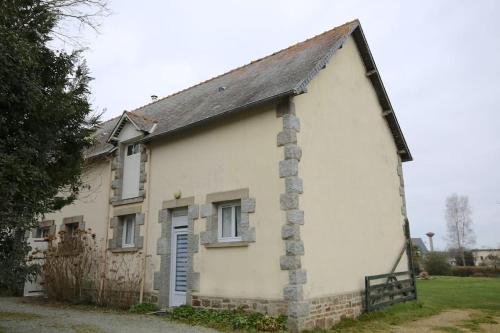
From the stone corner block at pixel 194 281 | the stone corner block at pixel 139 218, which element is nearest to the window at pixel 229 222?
the stone corner block at pixel 194 281

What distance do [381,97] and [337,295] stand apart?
6257mm

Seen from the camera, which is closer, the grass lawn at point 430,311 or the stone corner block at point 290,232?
the stone corner block at point 290,232

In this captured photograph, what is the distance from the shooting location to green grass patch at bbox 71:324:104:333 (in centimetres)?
792

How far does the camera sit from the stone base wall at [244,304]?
8.46m

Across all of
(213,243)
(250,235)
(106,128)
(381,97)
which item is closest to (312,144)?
(250,235)

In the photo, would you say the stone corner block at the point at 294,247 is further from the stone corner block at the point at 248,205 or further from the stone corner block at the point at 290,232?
the stone corner block at the point at 248,205

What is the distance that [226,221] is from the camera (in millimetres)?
10062

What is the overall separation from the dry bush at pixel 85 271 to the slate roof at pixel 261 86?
3.03 m

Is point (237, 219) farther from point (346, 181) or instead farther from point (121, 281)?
point (121, 281)

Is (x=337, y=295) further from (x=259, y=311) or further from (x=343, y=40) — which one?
(x=343, y=40)

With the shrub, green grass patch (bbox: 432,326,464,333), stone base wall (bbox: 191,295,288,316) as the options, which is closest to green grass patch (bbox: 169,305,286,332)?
stone base wall (bbox: 191,295,288,316)

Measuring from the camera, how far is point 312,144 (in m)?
9.70

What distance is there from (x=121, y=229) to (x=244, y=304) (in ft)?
17.4

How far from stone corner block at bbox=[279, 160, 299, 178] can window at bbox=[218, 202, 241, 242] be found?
1456 millimetres
